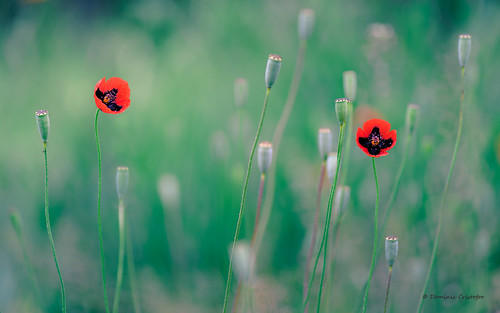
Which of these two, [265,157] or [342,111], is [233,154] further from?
[342,111]

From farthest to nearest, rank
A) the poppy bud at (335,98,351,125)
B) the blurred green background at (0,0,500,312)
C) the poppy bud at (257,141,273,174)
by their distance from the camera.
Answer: the blurred green background at (0,0,500,312)
the poppy bud at (257,141,273,174)
the poppy bud at (335,98,351,125)

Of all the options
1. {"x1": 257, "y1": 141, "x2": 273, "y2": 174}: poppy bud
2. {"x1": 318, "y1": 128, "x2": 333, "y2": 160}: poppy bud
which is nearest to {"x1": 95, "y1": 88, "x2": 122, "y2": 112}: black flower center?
{"x1": 257, "y1": 141, "x2": 273, "y2": 174}: poppy bud

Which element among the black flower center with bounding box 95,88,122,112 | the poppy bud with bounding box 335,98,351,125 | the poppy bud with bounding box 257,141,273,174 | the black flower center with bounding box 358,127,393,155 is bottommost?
the poppy bud with bounding box 257,141,273,174

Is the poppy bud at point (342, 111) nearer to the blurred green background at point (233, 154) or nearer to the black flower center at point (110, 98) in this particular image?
the black flower center at point (110, 98)

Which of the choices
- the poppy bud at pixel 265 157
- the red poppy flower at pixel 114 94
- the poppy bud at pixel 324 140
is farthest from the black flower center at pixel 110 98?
the poppy bud at pixel 324 140

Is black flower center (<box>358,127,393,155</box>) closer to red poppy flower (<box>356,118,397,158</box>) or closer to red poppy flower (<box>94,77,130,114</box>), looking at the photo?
red poppy flower (<box>356,118,397,158</box>)

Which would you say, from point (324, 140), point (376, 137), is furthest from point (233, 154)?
point (376, 137)

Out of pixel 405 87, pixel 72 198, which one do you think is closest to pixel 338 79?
pixel 405 87
